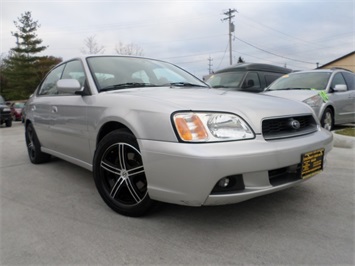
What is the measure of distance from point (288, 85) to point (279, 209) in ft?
15.4

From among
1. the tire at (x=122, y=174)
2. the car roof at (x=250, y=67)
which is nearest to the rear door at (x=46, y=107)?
the tire at (x=122, y=174)

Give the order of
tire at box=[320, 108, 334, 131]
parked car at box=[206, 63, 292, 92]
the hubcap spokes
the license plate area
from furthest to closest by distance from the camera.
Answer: parked car at box=[206, 63, 292, 92] → tire at box=[320, 108, 334, 131] → the hubcap spokes → the license plate area

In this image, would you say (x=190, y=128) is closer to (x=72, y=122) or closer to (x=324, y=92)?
(x=72, y=122)

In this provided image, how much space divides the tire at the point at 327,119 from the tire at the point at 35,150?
5.08m

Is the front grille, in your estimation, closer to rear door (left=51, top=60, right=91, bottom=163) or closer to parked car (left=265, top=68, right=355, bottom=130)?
rear door (left=51, top=60, right=91, bottom=163)

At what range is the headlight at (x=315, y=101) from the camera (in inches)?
230

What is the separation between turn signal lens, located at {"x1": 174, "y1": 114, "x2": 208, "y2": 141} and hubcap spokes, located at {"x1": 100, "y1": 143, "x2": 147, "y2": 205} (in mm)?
448

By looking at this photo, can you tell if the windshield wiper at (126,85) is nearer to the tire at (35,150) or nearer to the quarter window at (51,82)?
the quarter window at (51,82)

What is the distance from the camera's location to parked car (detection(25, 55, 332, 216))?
6.96 feet

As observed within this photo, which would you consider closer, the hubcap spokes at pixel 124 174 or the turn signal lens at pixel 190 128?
the turn signal lens at pixel 190 128

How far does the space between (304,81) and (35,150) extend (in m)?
5.42

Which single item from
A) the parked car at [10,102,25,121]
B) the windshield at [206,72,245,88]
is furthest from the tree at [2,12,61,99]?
the windshield at [206,72,245,88]

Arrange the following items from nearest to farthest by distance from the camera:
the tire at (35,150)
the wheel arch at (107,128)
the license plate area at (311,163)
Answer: the license plate area at (311,163) → the wheel arch at (107,128) → the tire at (35,150)

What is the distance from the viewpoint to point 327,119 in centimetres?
651
